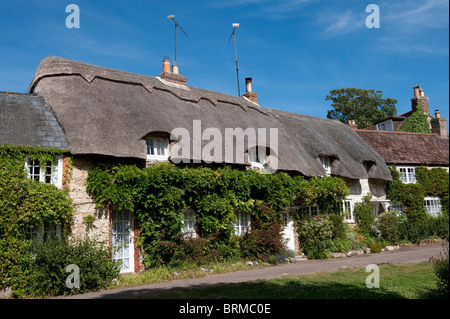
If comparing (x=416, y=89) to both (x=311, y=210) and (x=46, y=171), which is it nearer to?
(x=311, y=210)

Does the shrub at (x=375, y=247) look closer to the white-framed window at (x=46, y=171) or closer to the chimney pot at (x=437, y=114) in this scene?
the white-framed window at (x=46, y=171)

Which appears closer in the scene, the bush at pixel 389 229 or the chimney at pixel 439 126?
the bush at pixel 389 229

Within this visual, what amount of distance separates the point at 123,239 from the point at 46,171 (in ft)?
10.7

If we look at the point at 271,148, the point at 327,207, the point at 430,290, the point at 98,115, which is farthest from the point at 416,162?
the point at 98,115

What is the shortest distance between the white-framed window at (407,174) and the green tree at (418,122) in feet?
→ 23.4

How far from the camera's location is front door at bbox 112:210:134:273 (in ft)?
43.5

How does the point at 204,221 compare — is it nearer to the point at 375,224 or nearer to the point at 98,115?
the point at 98,115

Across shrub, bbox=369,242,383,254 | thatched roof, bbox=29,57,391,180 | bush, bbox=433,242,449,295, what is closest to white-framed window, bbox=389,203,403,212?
thatched roof, bbox=29,57,391,180

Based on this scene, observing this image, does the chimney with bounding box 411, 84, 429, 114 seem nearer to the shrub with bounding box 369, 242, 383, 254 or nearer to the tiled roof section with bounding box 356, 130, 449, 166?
the tiled roof section with bounding box 356, 130, 449, 166

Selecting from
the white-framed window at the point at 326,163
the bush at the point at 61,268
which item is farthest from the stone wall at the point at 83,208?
the white-framed window at the point at 326,163

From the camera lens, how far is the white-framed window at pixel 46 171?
1215cm

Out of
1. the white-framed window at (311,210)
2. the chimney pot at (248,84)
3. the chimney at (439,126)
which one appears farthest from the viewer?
the chimney at (439,126)

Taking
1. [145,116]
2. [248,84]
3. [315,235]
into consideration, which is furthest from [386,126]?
[145,116]

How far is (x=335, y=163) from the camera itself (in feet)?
69.6
